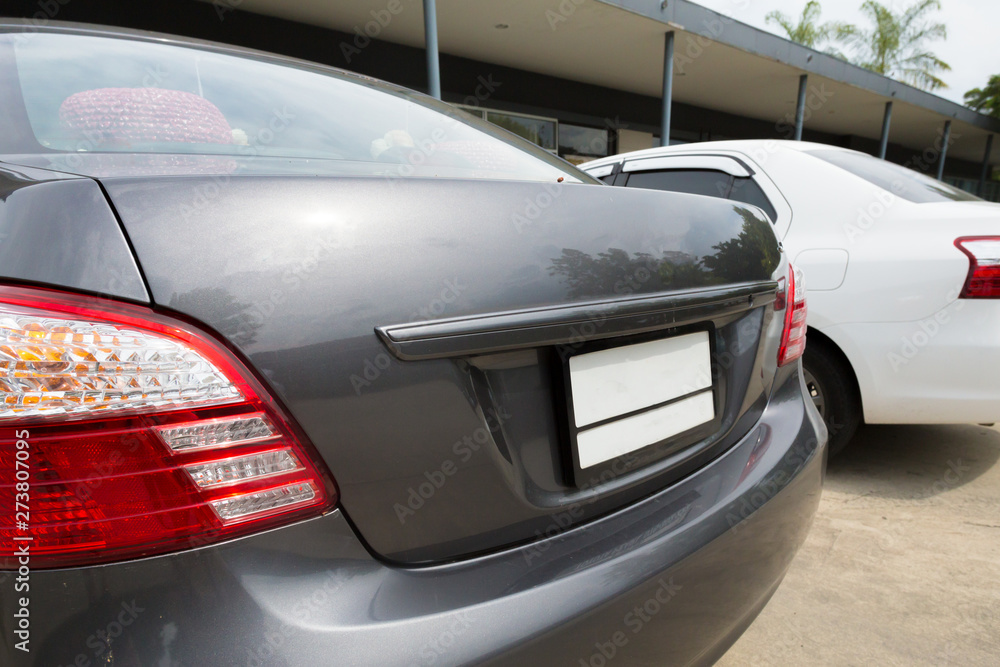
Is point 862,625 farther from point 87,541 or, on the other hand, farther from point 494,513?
point 87,541

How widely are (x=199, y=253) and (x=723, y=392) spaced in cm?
95

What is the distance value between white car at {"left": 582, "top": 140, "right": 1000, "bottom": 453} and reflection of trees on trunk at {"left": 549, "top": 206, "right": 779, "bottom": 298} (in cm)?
145

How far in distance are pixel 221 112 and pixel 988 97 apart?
4438 cm

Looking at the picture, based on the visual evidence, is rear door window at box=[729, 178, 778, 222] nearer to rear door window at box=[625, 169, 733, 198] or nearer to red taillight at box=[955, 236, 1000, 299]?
rear door window at box=[625, 169, 733, 198]

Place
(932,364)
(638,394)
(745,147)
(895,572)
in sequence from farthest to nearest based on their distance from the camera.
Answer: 1. (745,147)
2. (932,364)
3. (895,572)
4. (638,394)

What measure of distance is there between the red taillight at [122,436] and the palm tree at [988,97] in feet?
138

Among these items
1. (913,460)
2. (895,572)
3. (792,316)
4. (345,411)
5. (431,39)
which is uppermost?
(431,39)

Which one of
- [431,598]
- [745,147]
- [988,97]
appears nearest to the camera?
[431,598]

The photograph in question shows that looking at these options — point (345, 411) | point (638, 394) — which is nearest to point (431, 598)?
point (345, 411)

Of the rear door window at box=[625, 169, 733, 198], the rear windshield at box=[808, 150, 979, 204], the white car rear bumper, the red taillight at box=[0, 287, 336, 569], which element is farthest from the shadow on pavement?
the red taillight at box=[0, 287, 336, 569]

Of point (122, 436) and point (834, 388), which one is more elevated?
point (122, 436)

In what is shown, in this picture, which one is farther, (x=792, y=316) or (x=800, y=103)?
(x=800, y=103)

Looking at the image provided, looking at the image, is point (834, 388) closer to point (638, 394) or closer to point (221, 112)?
point (638, 394)

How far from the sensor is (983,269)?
7.32ft
